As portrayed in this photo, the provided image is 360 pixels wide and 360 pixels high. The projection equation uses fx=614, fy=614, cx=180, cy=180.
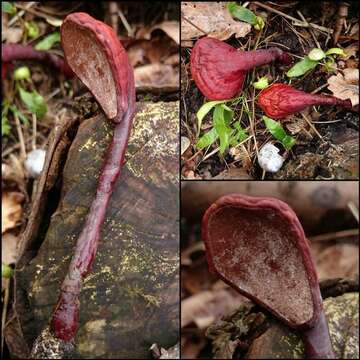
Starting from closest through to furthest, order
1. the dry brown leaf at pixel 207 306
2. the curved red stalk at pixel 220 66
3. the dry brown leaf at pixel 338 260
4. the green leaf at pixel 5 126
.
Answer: the curved red stalk at pixel 220 66 < the dry brown leaf at pixel 207 306 < the dry brown leaf at pixel 338 260 < the green leaf at pixel 5 126

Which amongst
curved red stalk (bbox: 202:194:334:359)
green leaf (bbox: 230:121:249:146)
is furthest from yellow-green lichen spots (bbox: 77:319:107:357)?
green leaf (bbox: 230:121:249:146)

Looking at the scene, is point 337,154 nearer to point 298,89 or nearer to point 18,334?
point 298,89

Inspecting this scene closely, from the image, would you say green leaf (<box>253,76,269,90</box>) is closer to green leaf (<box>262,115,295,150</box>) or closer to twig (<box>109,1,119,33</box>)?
green leaf (<box>262,115,295,150</box>)

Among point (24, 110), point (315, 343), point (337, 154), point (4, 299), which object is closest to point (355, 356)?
point (315, 343)

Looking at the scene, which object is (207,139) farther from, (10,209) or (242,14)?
(10,209)

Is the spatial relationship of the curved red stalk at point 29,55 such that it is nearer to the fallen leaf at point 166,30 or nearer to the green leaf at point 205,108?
the fallen leaf at point 166,30

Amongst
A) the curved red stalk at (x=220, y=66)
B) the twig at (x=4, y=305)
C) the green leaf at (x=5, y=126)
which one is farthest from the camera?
the green leaf at (x=5, y=126)

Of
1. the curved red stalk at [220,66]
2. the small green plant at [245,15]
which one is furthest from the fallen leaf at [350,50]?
the small green plant at [245,15]
